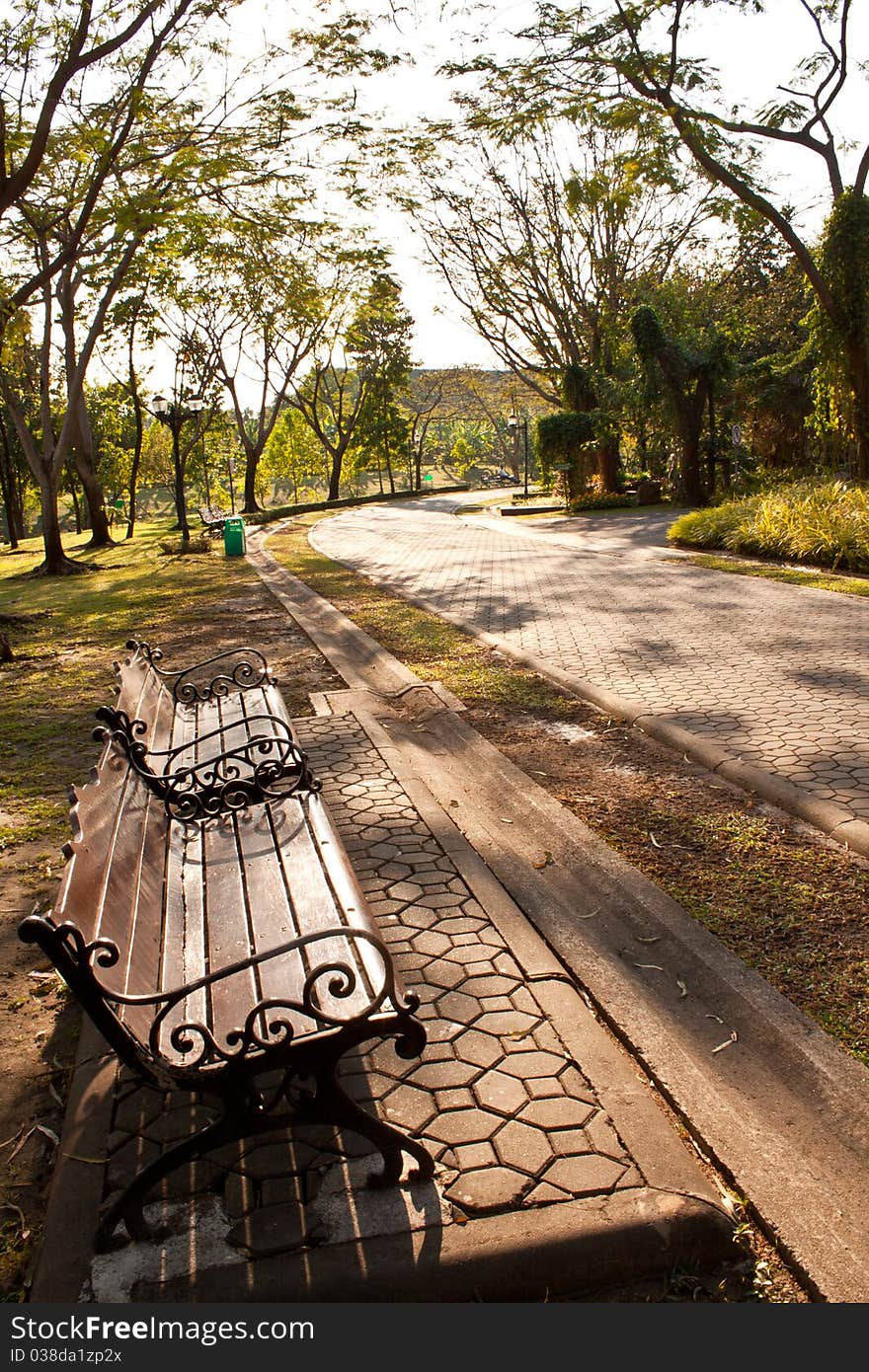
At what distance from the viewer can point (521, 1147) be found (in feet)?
8.27

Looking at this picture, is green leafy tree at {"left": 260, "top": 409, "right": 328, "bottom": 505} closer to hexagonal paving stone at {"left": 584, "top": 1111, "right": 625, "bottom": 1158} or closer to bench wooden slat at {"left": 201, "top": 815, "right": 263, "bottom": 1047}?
bench wooden slat at {"left": 201, "top": 815, "right": 263, "bottom": 1047}

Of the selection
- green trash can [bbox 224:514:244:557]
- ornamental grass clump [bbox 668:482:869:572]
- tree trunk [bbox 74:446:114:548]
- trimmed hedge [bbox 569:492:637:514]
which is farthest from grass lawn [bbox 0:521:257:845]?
trimmed hedge [bbox 569:492:637:514]

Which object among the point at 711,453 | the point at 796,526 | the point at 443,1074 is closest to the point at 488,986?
the point at 443,1074

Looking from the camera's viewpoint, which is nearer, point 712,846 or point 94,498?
point 712,846

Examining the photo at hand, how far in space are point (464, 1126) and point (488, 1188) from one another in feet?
0.74

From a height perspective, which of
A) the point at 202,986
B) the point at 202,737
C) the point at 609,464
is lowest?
the point at 202,986

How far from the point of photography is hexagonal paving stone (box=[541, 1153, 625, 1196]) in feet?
7.80

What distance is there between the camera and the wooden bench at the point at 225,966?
2.26m

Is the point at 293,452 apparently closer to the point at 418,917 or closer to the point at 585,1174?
the point at 418,917

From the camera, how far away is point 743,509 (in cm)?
1606

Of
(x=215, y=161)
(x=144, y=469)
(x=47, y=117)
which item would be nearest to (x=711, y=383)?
(x=215, y=161)

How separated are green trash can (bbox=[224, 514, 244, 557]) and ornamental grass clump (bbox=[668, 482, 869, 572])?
1036 centimetres

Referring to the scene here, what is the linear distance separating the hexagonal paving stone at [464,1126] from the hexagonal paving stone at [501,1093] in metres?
0.04

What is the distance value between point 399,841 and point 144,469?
53.9 m
